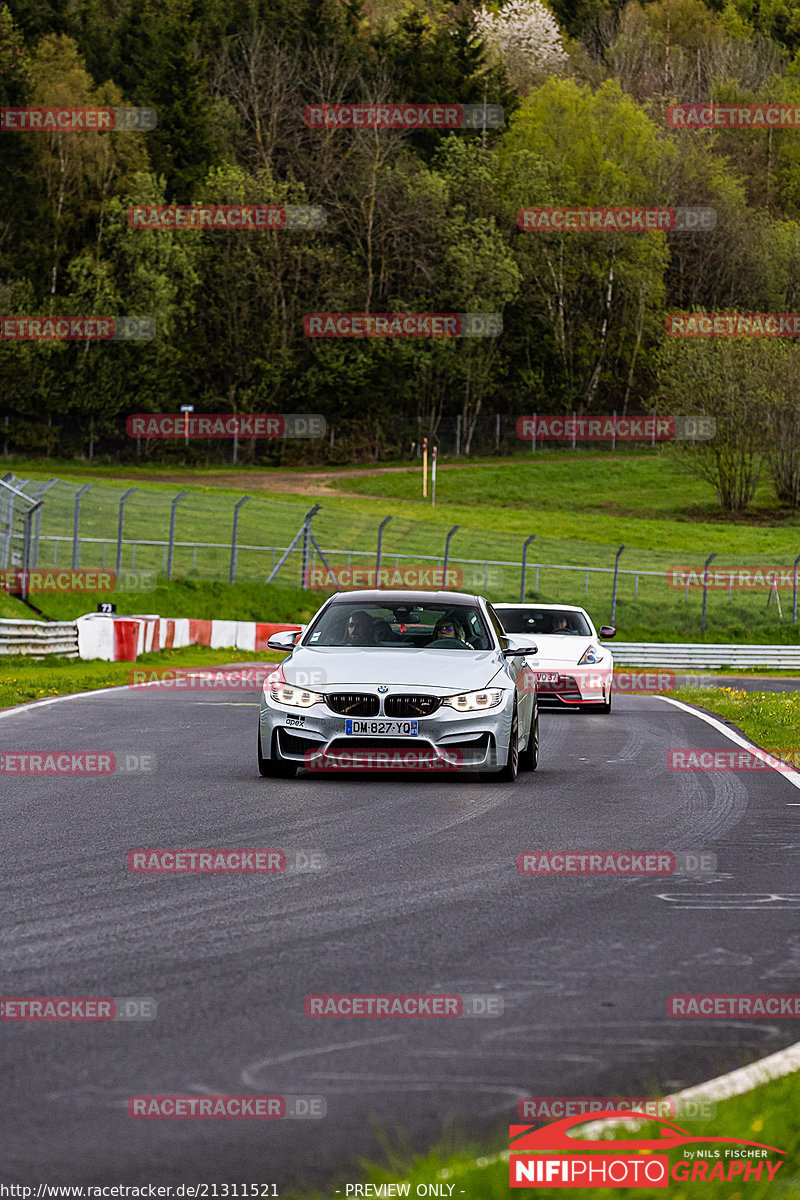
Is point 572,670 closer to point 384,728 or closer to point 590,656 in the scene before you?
point 590,656

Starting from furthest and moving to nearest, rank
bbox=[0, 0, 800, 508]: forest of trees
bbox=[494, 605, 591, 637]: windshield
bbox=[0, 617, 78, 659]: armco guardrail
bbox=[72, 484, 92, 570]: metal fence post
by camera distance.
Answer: bbox=[0, 0, 800, 508]: forest of trees → bbox=[72, 484, 92, 570]: metal fence post → bbox=[0, 617, 78, 659]: armco guardrail → bbox=[494, 605, 591, 637]: windshield

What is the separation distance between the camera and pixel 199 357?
83.3 meters

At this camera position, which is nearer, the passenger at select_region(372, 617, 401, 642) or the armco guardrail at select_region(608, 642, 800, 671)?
the passenger at select_region(372, 617, 401, 642)

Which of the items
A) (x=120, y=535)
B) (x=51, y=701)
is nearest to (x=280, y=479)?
(x=120, y=535)

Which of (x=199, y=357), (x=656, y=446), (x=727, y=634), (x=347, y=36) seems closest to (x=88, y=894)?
(x=727, y=634)

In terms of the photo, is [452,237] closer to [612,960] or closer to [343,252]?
[343,252]

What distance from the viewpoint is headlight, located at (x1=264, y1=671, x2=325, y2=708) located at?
480 inches

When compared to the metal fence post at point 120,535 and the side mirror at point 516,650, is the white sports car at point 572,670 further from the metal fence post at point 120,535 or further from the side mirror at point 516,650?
the metal fence post at point 120,535

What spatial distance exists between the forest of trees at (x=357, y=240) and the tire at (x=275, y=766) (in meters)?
58.3

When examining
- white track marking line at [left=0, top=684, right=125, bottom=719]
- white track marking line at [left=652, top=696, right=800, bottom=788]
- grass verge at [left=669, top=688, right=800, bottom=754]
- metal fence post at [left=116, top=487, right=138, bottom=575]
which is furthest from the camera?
metal fence post at [left=116, top=487, right=138, bottom=575]

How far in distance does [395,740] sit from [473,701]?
2.13 ft

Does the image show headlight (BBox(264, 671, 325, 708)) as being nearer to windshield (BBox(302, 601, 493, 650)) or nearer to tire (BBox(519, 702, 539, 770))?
windshield (BBox(302, 601, 493, 650))

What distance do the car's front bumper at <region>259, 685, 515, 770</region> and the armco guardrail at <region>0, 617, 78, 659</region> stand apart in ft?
49.9

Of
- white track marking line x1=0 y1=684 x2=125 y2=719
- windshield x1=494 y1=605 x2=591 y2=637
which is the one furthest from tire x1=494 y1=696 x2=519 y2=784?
windshield x1=494 y1=605 x2=591 y2=637
